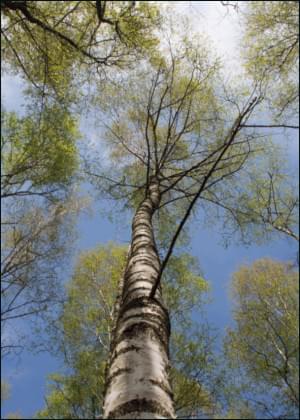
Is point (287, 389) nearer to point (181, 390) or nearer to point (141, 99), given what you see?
point (181, 390)

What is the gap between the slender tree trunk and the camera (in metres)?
1.43

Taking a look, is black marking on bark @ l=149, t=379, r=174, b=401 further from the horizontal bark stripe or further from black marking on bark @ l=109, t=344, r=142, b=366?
the horizontal bark stripe

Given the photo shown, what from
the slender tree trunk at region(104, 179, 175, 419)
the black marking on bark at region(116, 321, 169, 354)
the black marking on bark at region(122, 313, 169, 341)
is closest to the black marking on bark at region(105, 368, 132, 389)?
the slender tree trunk at region(104, 179, 175, 419)

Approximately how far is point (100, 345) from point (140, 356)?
741 centimetres

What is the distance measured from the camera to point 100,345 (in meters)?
8.60

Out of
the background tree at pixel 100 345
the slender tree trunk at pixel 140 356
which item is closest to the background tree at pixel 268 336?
the background tree at pixel 100 345

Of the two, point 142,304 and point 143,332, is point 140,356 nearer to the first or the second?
point 143,332

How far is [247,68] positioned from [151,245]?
524 centimetres

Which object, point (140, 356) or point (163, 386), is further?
point (140, 356)

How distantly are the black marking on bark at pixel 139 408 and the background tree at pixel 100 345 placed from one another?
6026 mm

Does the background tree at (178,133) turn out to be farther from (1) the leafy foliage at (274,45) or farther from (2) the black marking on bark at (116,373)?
(2) the black marking on bark at (116,373)

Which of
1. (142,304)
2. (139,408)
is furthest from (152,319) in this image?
(139,408)

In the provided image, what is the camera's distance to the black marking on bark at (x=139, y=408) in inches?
54.6

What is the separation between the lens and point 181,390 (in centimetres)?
747
